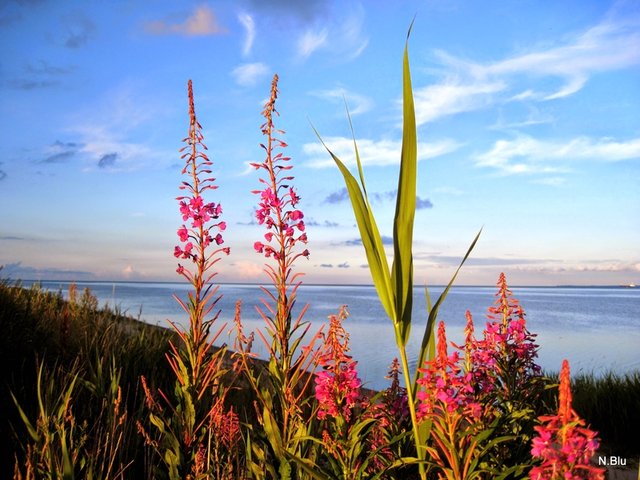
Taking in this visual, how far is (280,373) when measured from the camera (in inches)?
104

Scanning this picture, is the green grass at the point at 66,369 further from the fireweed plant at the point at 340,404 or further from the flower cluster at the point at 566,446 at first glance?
the flower cluster at the point at 566,446

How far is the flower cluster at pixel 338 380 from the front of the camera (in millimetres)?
→ 2385

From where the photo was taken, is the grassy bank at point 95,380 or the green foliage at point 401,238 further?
the grassy bank at point 95,380

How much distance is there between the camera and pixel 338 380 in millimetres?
2398

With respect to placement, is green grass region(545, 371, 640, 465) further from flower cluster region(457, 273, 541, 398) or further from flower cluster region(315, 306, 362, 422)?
flower cluster region(315, 306, 362, 422)

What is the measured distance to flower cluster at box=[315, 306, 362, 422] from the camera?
2385mm

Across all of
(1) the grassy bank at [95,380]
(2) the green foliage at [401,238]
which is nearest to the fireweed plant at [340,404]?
(2) the green foliage at [401,238]

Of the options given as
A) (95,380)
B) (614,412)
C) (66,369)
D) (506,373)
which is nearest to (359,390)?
(506,373)

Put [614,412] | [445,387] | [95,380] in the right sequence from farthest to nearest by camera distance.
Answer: [614,412] < [95,380] < [445,387]

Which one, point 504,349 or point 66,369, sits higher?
point 504,349

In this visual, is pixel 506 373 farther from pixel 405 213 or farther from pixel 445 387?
pixel 405 213

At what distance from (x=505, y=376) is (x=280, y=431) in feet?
3.99

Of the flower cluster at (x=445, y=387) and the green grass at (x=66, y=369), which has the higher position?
the flower cluster at (x=445, y=387)

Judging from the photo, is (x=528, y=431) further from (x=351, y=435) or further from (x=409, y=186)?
(x=409, y=186)
